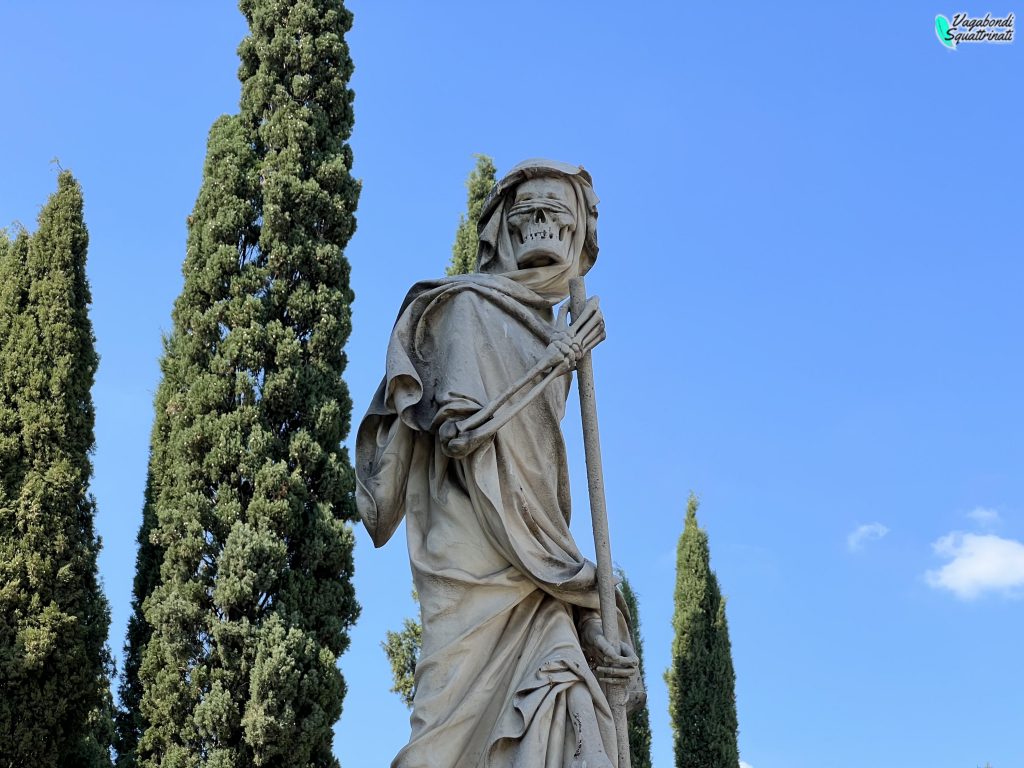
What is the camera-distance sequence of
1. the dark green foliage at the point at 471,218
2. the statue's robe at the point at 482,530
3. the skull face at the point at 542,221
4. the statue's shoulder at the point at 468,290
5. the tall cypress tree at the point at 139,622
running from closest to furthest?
the statue's robe at the point at 482,530 → the statue's shoulder at the point at 468,290 → the skull face at the point at 542,221 → the tall cypress tree at the point at 139,622 → the dark green foliage at the point at 471,218

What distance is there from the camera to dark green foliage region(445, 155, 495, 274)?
20.3 meters

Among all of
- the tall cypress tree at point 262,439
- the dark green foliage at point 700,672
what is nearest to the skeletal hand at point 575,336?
the tall cypress tree at point 262,439

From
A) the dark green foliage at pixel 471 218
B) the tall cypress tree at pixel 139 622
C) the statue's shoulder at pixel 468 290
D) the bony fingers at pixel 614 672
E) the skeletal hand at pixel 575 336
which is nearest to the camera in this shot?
the bony fingers at pixel 614 672

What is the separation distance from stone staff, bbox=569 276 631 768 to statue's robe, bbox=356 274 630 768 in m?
0.08

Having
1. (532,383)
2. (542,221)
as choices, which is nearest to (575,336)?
(532,383)

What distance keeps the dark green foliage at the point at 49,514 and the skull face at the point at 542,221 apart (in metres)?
10.8

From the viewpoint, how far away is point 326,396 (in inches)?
650

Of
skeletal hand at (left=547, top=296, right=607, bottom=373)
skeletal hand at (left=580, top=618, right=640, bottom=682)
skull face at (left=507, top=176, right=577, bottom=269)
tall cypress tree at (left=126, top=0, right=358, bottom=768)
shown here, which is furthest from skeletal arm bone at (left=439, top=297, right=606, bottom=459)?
tall cypress tree at (left=126, top=0, right=358, bottom=768)

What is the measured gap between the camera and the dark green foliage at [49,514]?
1459cm

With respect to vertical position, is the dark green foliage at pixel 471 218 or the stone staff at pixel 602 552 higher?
the dark green foliage at pixel 471 218

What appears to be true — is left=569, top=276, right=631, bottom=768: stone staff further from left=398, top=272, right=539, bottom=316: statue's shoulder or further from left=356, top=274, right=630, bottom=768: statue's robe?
left=398, top=272, right=539, bottom=316: statue's shoulder

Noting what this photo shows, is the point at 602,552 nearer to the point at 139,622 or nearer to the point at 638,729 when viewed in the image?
the point at 139,622

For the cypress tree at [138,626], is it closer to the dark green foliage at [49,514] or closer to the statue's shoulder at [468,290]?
the dark green foliage at [49,514]

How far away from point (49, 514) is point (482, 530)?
1134 centimetres
